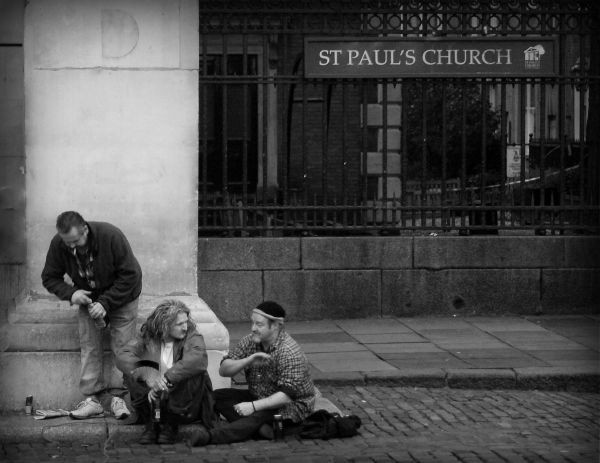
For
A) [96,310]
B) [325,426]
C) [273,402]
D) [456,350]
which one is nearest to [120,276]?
[96,310]

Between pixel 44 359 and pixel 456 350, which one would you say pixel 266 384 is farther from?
pixel 456 350

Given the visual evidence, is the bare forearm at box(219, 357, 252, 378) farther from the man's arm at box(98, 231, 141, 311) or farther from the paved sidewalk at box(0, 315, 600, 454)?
the man's arm at box(98, 231, 141, 311)

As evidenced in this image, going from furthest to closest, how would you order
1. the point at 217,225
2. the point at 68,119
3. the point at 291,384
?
1. the point at 217,225
2. the point at 68,119
3. the point at 291,384

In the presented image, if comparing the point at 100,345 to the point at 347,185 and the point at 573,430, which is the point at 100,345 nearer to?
the point at 573,430

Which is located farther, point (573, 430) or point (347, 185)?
point (347, 185)

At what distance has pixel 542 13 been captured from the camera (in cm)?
1354

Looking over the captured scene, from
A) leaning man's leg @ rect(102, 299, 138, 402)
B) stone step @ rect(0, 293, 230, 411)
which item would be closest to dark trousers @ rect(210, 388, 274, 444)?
stone step @ rect(0, 293, 230, 411)

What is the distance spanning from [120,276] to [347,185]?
5.04m

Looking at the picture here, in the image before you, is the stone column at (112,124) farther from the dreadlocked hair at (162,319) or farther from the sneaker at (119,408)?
the dreadlocked hair at (162,319)

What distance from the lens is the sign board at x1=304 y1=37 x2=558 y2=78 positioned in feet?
43.8

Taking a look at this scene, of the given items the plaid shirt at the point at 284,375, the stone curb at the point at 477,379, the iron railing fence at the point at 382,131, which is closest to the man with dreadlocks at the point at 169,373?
the plaid shirt at the point at 284,375

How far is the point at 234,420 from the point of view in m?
8.80

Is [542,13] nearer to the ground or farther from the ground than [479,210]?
farther from the ground

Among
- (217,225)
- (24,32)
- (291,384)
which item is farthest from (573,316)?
(24,32)
